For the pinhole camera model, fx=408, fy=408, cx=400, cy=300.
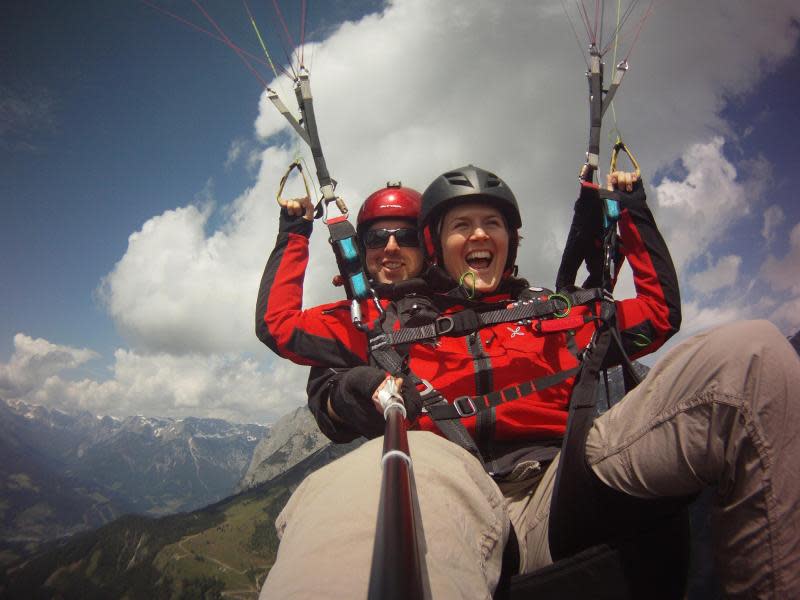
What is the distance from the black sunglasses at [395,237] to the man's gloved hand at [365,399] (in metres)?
2.22

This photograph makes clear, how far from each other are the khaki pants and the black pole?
406mm

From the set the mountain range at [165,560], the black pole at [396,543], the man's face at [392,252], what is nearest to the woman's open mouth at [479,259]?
the man's face at [392,252]

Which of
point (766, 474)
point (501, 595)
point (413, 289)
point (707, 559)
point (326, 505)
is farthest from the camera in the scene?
point (707, 559)

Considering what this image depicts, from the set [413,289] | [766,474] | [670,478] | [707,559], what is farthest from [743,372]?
[707,559]

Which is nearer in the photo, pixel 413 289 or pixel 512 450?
pixel 512 450

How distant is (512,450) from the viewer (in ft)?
9.27

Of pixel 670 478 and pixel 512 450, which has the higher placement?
pixel 512 450

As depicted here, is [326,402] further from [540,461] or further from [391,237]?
[391,237]

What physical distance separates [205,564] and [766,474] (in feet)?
463

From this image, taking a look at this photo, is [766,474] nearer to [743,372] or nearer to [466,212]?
[743,372]

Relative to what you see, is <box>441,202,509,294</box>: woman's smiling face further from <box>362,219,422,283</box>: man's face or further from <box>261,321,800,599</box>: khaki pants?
<box>261,321,800,599</box>: khaki pants

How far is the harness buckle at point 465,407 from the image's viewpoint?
9.18 ft

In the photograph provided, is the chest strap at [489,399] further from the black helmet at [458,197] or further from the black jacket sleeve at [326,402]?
the black helmet at [458,197]

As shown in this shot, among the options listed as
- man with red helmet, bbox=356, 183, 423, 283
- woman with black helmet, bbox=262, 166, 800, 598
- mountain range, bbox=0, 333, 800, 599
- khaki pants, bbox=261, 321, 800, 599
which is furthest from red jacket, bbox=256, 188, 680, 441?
mountain range, bbox=0, 333, 800, 599
